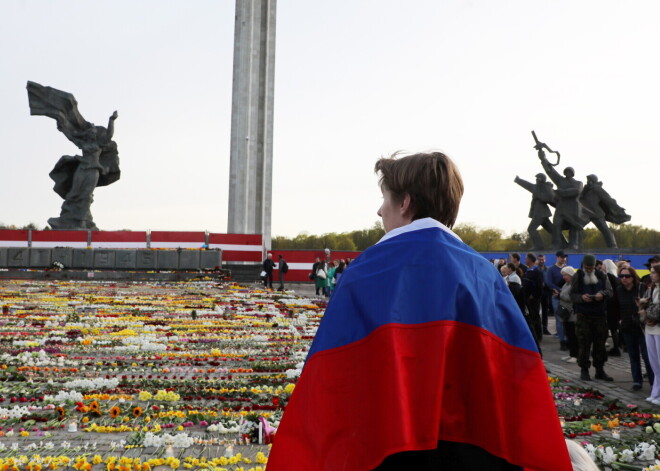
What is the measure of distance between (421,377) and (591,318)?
28.1ft

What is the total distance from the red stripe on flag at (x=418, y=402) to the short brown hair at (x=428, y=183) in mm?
435

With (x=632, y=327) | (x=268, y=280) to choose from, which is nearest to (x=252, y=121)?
(x=268, y=280)

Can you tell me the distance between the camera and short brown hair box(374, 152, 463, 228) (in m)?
2.21

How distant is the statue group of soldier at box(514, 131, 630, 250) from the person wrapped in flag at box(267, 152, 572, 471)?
3327 centimetres

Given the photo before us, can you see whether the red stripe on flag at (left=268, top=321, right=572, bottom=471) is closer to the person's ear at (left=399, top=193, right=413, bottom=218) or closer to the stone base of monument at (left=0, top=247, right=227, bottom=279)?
the person's ear at (left=399, top=193, right=413, bottom=218)

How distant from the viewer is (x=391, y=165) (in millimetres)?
2291

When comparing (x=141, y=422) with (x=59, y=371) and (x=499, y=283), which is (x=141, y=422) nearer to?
(x=59, y=371)

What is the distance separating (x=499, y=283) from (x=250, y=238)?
33083mm

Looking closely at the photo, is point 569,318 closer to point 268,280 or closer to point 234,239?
point 268,280

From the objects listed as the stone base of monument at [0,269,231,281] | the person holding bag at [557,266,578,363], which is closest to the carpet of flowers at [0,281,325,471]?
the person holding bag at [557,266,578,363]

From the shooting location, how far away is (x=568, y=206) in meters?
33.8

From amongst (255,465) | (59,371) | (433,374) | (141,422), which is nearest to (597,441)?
(255,465)

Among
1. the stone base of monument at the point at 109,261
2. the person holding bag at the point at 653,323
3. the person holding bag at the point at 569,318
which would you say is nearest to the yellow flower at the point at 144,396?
the person holding bag at the point at 653,323

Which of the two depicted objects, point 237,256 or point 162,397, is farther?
point 237,256
